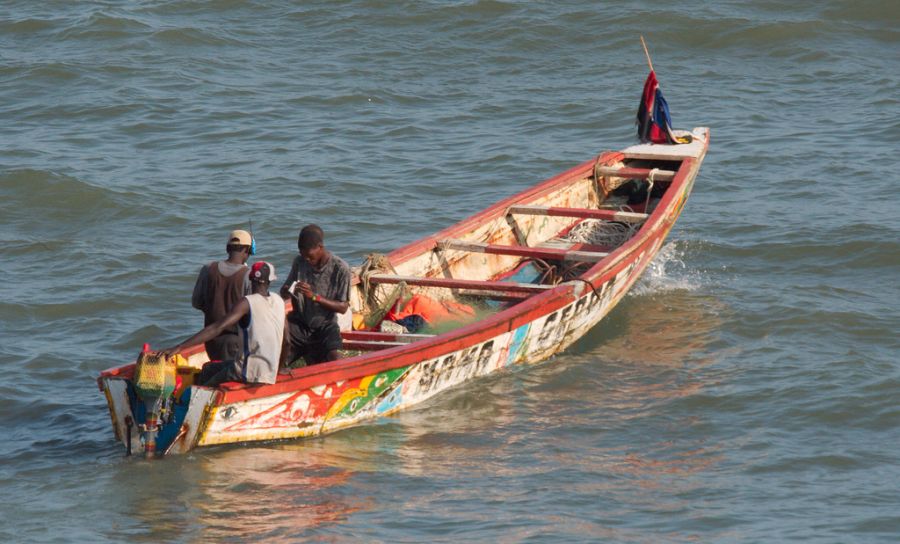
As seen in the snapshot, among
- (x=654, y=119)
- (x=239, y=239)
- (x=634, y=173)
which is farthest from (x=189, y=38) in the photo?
(x=239, y=239)

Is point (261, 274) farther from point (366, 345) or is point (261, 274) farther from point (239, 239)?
point (366, 345)

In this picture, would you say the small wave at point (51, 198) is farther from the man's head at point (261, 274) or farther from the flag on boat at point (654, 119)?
the man's head at point (261, 274)

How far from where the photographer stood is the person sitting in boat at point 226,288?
896 centimetres

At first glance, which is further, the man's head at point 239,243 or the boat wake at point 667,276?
the boat wake at point 667,276

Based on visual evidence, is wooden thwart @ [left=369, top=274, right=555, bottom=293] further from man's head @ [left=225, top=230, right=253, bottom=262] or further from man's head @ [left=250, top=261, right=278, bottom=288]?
man's head @ [left=250, top=261, right=278, bottom=288]

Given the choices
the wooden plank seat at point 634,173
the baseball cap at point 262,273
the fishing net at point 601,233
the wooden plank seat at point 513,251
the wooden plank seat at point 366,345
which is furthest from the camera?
the wooden plank seat at point 634,173

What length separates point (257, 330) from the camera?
27.7ft

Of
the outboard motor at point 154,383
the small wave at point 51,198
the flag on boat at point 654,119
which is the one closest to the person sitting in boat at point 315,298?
Answer: the outboard motor at point 154,383

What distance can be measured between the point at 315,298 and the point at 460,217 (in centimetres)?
630

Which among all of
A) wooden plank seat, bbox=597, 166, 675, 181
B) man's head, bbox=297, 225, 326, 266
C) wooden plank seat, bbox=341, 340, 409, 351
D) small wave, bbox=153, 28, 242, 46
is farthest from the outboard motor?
small wave, bbox=153, 28, 242, 46

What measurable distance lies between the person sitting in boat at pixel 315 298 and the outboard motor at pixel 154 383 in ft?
2.89

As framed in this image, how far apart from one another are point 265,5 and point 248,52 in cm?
238

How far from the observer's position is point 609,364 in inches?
435

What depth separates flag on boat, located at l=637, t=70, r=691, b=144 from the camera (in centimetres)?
1415
